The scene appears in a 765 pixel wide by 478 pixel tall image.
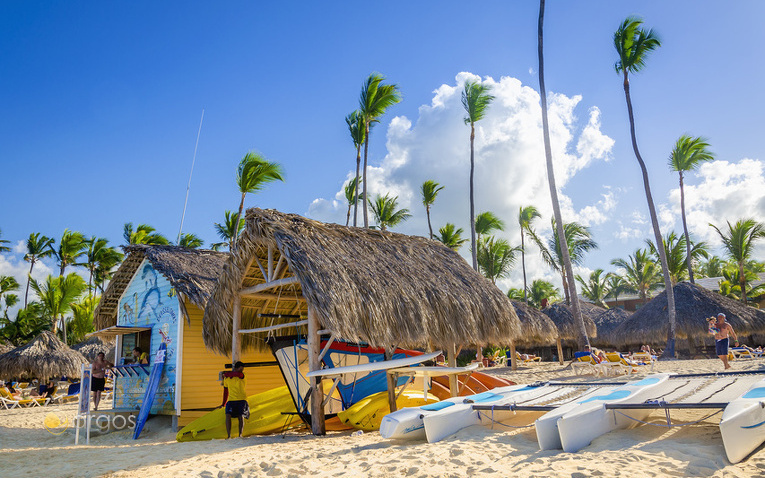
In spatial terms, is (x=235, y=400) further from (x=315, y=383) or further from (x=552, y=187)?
(x=552, y=187)

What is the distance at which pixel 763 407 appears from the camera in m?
5.09

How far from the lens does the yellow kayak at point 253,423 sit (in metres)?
8.66

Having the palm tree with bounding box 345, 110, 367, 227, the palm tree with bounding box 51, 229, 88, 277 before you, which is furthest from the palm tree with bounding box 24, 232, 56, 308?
the palm tree with bounding box 345, 110, 367, 227

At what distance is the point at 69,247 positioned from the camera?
3347cm

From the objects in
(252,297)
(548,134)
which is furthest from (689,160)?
(252,297)

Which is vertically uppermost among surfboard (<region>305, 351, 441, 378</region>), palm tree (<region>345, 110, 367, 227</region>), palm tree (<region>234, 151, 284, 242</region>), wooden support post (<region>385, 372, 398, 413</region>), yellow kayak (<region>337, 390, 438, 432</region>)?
palm tree (<region>345, 110, 367, 227</region>)

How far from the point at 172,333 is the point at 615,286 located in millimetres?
49272

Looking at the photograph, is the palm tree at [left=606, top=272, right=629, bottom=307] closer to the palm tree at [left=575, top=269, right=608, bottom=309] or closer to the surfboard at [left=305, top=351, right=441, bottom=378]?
the palm tree at [left=575, top=269, right=608, bottom=309]

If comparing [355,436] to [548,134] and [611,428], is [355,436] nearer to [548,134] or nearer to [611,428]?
[611,428]

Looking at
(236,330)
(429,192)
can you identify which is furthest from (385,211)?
(236,330)

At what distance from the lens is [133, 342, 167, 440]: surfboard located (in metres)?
10.5

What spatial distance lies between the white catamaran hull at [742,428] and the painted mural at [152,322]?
9995 mm

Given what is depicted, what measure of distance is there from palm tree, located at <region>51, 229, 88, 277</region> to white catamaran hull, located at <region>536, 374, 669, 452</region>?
34.8 m

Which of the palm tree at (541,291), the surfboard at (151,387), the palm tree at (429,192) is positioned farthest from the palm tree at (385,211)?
the palm tree at (541,291)
